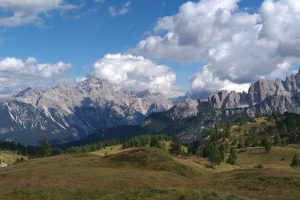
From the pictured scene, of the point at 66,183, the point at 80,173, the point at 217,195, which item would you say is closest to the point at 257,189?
the point at 217,195

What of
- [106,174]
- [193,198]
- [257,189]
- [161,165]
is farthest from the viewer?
[161,165]

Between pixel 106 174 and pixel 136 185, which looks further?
pixel 106 174

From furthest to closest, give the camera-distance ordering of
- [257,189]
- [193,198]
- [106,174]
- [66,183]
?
[106,174] < [66,183] < [257,189] < [193,198]

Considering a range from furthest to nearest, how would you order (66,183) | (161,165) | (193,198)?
1. (161,165)
2. (66,183)
3. (193,198)

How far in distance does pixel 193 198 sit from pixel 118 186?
18484 mm

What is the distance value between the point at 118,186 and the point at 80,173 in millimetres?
21373

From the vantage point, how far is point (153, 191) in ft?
181

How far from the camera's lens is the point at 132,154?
375 feet

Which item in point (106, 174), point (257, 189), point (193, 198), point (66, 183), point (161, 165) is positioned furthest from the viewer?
point (161, 165)

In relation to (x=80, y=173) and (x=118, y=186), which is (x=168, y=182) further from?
(x=80, y=173)

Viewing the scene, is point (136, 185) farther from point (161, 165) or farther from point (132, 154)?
point (132, 154)

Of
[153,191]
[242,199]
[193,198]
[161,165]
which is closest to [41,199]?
[153,191]

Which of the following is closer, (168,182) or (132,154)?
(168,182)

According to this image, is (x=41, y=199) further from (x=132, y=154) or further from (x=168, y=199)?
(x=132, y=154)
